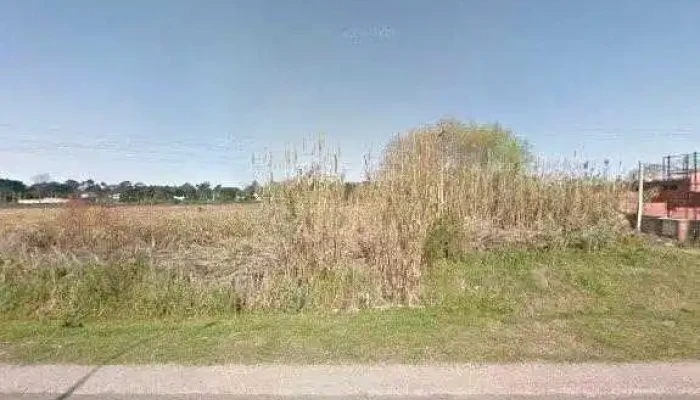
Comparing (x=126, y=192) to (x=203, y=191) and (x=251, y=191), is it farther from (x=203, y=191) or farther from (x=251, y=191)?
(x=251, y=191)

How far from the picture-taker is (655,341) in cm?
569

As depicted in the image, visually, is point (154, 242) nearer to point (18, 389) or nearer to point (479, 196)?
point (18, 389)

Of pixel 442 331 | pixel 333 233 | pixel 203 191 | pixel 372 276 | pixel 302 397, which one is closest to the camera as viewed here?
pixel 302 397

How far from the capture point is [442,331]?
6.21m

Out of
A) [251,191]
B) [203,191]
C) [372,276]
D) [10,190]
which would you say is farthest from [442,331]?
[10,190]

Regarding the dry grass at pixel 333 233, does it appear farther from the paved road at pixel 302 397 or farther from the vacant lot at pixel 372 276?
the paved road at pixel 302 397

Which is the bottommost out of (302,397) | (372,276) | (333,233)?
(302,397)

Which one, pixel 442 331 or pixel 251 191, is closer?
pixel 442 331

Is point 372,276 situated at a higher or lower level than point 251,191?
lower

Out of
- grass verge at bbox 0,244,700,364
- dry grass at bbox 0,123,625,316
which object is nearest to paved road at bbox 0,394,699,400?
grass verge at bbox 0,244,700,364

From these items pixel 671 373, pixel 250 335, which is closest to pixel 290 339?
pixel 250 335

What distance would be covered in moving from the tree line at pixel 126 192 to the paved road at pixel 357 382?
227 inches

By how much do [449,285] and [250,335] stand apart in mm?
4202

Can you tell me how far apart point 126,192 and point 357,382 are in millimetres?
22335
